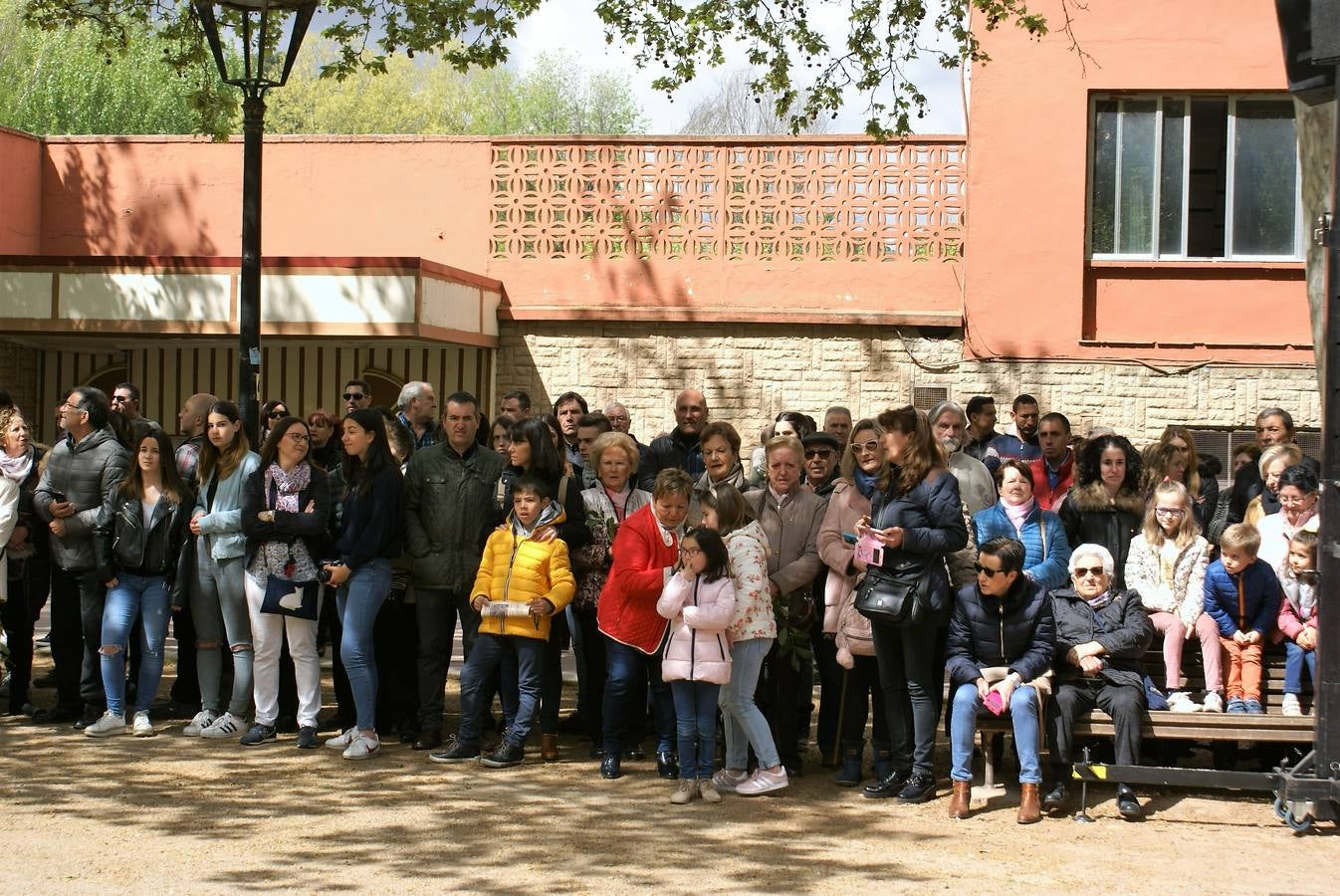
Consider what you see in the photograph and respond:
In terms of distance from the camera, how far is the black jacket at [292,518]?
8680 mm

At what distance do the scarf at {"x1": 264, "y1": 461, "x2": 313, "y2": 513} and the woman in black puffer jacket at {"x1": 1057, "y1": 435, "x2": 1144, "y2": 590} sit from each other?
434 centimetres

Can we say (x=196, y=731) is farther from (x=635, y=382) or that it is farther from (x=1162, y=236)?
(x=1162, y=236)

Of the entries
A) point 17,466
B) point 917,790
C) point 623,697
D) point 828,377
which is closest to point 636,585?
point 623,697

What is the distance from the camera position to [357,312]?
1546 cm

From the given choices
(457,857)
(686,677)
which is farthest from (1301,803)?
(457,857)

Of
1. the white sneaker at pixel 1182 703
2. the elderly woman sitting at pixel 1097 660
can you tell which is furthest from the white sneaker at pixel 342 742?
the white sneaker at pixel 1182 703

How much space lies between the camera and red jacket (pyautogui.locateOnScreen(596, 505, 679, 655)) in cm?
812

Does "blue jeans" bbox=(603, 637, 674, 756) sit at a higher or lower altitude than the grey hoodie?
lower

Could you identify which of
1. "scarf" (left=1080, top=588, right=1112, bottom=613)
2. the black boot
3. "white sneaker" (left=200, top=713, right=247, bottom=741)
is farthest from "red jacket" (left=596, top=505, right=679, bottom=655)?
"white sneaker" (left=200, top=713, right=247, bottom=741)

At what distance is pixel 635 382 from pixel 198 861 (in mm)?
10575

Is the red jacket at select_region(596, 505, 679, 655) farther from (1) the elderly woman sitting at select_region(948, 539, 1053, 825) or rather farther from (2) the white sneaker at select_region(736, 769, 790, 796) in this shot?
(1) the elderly woman sitting at select_region(948, 539, 1053, 825)

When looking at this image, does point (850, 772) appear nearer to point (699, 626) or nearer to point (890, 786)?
point (890, 786)

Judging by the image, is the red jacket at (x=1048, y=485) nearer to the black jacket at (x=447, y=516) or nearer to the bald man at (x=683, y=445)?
the bald man at (x=683, y=445)

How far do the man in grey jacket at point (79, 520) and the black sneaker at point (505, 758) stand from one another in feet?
8.38
